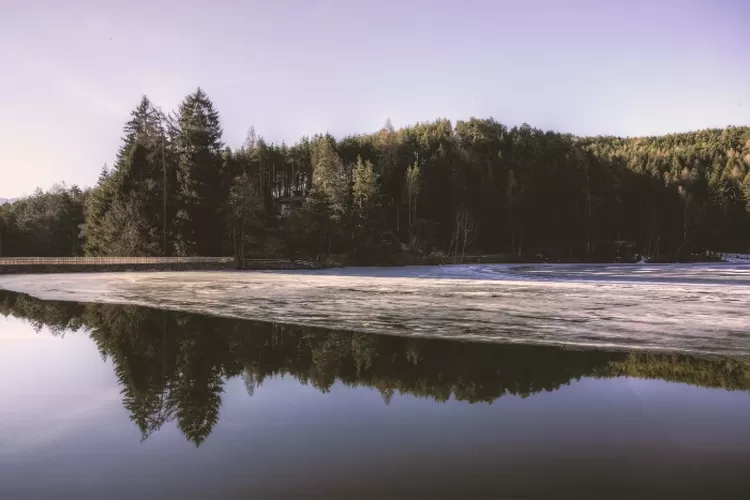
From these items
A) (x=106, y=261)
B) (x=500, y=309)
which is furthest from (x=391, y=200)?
(x=500, y=309)

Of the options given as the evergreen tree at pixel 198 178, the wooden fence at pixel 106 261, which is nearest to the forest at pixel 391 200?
the evergreen tree at pixel 198 178

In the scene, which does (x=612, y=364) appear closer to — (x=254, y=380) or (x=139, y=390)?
(x=254, y=380)

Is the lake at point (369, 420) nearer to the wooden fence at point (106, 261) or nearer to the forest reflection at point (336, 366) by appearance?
the forest reflection at point (336, 366)

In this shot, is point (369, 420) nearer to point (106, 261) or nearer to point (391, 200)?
point (106, 261)

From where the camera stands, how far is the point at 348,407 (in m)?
7.14

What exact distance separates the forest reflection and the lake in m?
0.05

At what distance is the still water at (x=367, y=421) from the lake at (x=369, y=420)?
0.03 m

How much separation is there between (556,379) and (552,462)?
11.3 ft

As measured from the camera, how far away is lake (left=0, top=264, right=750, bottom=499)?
484 cm

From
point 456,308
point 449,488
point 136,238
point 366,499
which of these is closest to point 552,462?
point 449,488

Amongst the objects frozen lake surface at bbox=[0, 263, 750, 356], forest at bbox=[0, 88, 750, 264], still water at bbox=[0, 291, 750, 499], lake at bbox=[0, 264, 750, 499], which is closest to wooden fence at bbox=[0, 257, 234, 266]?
forest at bbox=[0, 88, 750, 264]

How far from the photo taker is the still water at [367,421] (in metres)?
4.84

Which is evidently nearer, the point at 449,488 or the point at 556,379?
the point at 449,488

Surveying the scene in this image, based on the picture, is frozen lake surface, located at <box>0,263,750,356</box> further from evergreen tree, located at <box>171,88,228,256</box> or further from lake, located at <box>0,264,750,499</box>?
evergreen tree, located at <box>171,88,228,256</box>
